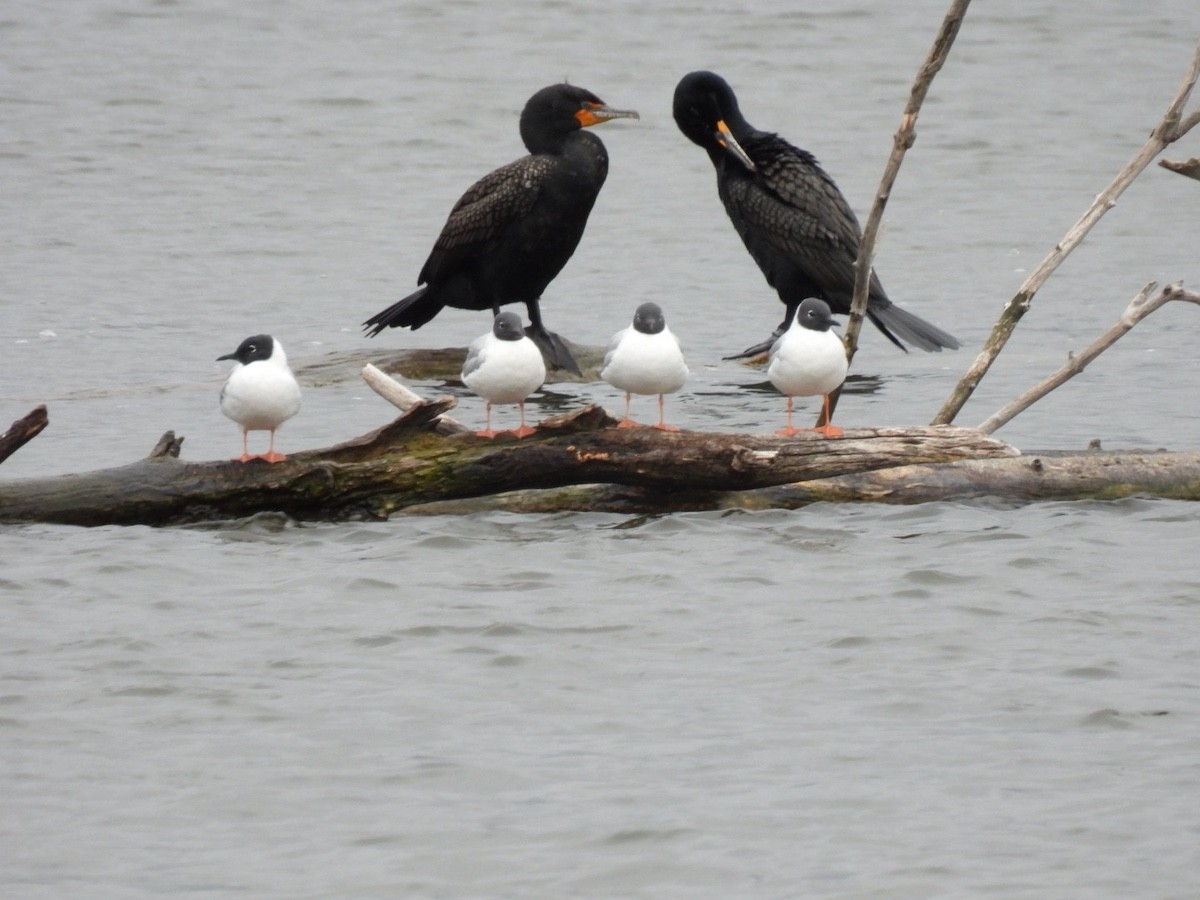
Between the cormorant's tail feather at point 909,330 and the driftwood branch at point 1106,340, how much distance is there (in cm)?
275

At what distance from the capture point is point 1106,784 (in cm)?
605

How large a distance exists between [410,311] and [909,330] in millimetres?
3430

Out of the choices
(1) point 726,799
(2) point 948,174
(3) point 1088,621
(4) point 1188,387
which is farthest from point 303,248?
(1) point 726,799

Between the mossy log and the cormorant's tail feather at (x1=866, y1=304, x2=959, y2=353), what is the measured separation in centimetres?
337

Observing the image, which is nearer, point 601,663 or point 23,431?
point 601,663

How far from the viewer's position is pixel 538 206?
1245 cm

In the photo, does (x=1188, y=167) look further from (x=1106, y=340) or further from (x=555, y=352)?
(x=555, y=352)

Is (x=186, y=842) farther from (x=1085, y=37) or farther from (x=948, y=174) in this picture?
(x=1085, y=37)

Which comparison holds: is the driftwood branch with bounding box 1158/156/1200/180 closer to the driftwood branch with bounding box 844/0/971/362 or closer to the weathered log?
the driftwood branch with bounding box 844/0/971/362

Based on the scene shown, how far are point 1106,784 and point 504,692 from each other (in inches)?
81.8

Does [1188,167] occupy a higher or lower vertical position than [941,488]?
higher

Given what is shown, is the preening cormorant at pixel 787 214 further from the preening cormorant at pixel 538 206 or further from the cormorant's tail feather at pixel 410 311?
the cormorant's tail feather at pixel 410 311

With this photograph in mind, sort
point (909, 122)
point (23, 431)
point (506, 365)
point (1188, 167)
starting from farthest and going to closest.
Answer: point (909, 122)
point (1188, 167)
point (506, 365)
point (23, 431)

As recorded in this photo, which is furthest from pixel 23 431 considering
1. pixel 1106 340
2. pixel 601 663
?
pixel 1106 340
